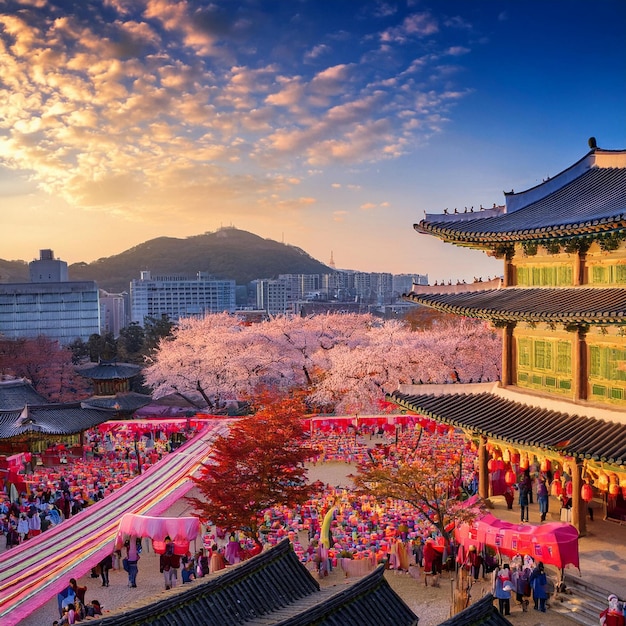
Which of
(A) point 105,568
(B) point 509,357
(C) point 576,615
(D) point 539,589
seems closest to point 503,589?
(D) point 539,589

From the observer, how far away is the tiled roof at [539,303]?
16938 millimetres

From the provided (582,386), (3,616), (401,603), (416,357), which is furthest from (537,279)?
(416,357)

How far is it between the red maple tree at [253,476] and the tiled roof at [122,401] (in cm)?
2565

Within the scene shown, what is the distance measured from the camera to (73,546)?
65.5 feet

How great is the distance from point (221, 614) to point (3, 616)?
7256 millimetres

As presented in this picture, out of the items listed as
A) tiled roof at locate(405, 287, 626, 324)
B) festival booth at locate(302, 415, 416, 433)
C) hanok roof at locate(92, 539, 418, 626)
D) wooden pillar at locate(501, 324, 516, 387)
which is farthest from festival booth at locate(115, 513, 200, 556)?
festival booth at locate(302, 415, 416, 433)

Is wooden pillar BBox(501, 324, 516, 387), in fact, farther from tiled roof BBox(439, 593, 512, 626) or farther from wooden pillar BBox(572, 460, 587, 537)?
tiled roof BBox(439, 593, 512, 626)

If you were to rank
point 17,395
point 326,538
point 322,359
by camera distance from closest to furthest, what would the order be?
point 326,538
point 17,395
point 322,359

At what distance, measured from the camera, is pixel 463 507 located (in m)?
19.3

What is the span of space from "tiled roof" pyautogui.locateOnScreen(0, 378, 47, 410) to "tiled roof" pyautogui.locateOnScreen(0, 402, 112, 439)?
199 centimetres

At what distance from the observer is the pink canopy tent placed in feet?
53.3

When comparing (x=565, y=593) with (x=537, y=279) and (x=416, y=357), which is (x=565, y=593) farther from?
(x=416, y=357)

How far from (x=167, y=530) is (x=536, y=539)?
36.1ft

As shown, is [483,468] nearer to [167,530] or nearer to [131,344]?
[167,530]
